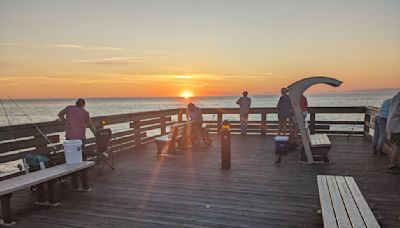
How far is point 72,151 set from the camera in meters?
4.12

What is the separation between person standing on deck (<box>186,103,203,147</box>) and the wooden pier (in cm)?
90

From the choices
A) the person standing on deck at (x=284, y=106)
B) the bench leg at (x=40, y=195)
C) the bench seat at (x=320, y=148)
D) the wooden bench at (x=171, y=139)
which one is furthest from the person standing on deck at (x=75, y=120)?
the person standing on deck at (x=284, y=106)

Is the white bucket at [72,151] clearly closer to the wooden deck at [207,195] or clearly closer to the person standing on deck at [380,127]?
the wooden deck at [207,195]

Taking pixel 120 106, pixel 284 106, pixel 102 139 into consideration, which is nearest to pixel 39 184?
pixel 102 139

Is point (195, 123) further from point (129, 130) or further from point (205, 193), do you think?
point (205, 193)

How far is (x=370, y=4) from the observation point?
8.05 m

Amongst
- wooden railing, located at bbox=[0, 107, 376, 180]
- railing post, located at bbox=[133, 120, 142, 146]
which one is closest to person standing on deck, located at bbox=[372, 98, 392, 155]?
wooden railing, located at bbox=[0, 107, 376, 180]

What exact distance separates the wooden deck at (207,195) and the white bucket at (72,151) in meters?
0.50

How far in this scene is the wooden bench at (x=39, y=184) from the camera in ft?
10.0

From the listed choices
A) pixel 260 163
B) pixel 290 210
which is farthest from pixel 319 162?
pixel 290 210

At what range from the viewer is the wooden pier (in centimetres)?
313

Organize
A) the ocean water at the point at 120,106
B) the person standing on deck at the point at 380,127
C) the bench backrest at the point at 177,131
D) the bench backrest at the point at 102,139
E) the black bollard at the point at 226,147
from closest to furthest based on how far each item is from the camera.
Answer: the bench backrest at the point at 102,139 → the black bollard at the point at 226,147 → the person standing on deck at the point at 380,127 → the bench backrest at the point at 177,131 → the ocean water at the point at 120,106

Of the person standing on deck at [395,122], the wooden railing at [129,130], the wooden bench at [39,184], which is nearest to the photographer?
the wooden bench at [39,184]

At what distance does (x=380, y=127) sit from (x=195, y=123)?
461 centimetres
